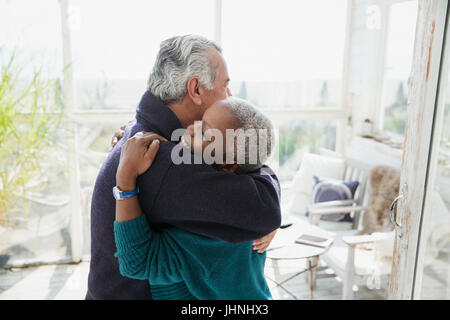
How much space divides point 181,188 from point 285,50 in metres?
3.05

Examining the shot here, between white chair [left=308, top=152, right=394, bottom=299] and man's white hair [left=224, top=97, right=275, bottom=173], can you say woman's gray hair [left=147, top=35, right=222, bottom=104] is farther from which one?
white chair [left=308, top=152, right=394, bottom=299]

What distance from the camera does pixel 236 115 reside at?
3.12 feet

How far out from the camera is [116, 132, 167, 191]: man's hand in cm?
91

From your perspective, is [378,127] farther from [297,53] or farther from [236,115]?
[236,115]

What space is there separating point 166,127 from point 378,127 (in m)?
3.07

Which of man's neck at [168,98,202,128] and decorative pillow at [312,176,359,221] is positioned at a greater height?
man's neck at [168,98,202,128]

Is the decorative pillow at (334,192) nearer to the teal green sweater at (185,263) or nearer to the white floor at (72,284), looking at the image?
the white floor at (72,284)

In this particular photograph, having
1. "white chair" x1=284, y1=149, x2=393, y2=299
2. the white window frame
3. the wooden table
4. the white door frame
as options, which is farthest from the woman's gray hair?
the white window frame

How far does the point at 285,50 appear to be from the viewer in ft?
12.0

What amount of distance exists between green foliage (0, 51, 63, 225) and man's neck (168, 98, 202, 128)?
206 centimetres

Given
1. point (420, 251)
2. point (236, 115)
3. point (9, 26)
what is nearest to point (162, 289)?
point (236, 115)

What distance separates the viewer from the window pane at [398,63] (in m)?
3.16

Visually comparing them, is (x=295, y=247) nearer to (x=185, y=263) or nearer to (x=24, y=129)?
(x=185, y=263)

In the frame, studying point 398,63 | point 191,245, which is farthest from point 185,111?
point 398,63
